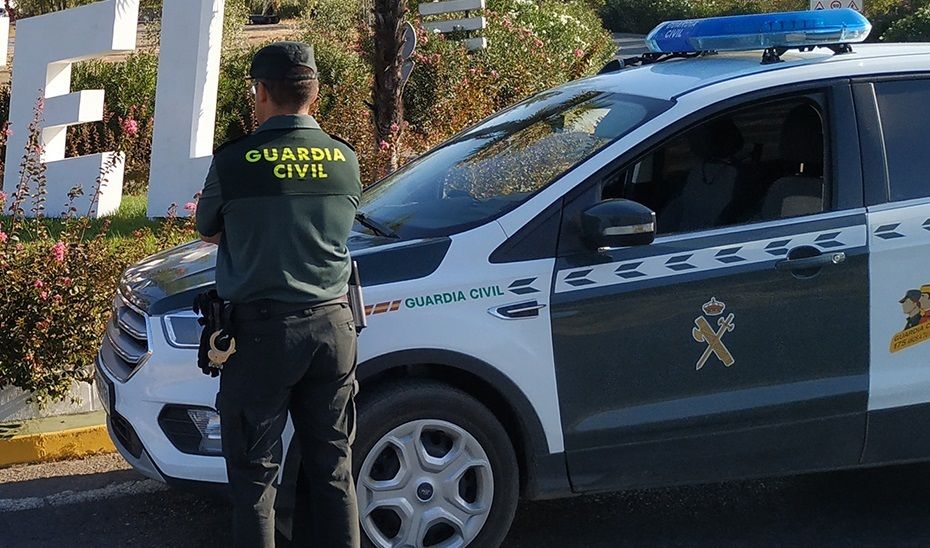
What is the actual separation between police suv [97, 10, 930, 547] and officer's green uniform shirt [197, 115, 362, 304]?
50 centimetres

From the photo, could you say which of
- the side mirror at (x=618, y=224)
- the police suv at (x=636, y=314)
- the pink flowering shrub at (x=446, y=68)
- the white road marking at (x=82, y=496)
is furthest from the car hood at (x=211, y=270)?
the pink flowering shrub at (x=446, y=68)

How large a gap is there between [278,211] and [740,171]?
1.92m

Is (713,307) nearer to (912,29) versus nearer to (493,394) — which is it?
(493,394)

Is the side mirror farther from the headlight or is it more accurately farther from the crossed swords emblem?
the headlight

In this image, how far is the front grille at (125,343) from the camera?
4.25m

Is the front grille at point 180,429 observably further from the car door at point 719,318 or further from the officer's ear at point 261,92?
the car door at point 719,318

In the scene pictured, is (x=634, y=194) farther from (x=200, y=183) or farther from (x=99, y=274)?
(x=200, y=183)

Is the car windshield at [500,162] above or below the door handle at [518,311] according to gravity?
above

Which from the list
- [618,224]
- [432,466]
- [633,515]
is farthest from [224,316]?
[633,515]

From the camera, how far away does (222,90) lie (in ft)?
43.9

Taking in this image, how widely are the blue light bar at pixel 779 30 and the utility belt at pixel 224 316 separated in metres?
2.17

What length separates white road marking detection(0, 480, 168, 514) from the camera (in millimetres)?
5062

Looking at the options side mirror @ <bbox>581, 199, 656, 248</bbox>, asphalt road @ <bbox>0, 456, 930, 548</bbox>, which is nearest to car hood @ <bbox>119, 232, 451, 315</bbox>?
side mirror @ <bbox>581, 199, 656, 248</bbox>

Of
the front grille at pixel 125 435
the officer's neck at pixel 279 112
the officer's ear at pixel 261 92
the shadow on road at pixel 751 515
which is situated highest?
the officer's ear at pixel 261 92
